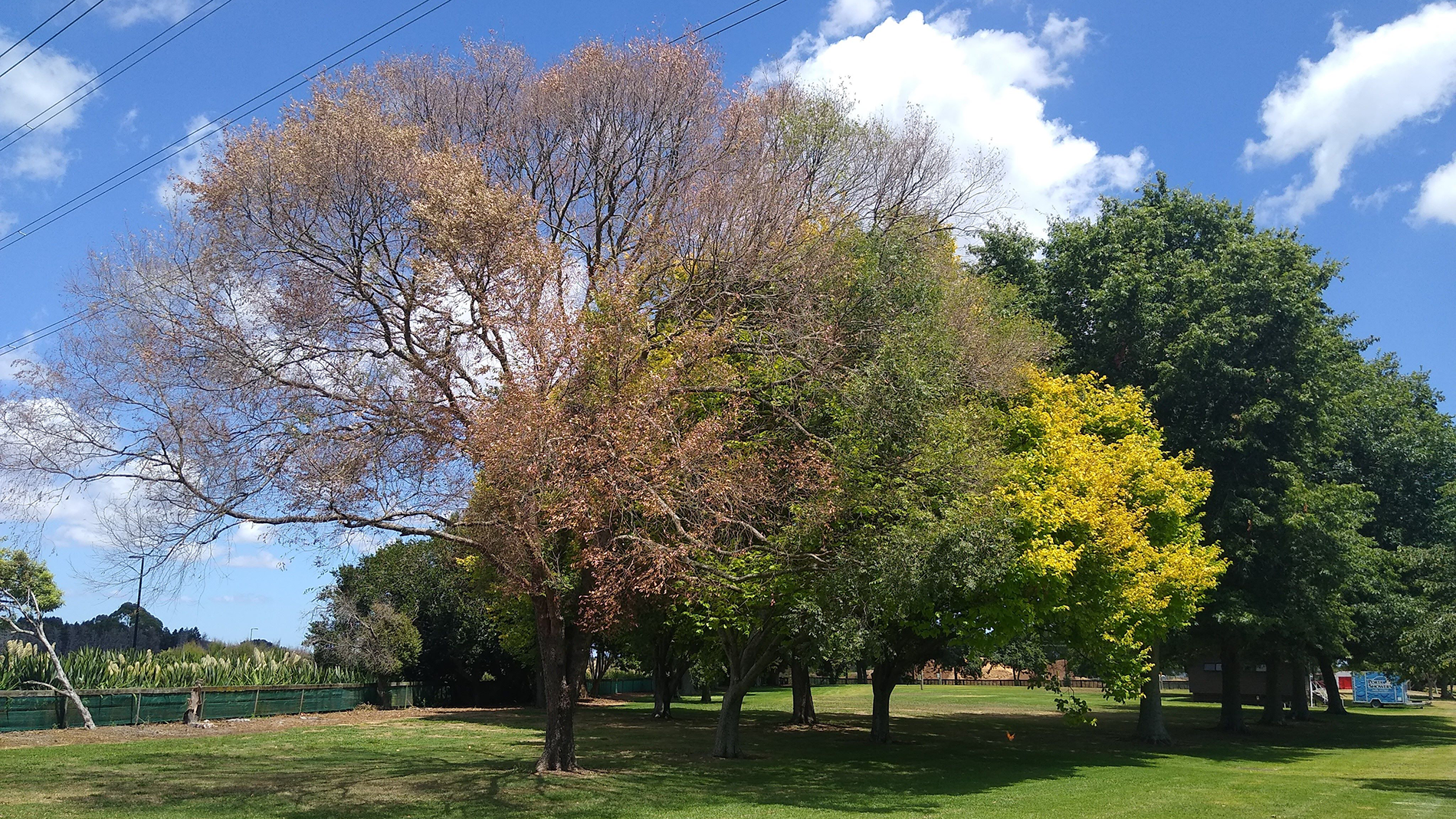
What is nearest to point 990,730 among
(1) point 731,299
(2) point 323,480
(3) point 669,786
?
(3) point 669,786

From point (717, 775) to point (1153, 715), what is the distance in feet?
64.9

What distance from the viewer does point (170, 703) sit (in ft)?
96.8

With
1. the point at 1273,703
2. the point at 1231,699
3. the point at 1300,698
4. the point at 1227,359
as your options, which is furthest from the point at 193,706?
the point at 1300,698

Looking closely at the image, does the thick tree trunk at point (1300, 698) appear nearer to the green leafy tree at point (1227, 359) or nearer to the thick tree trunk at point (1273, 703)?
the thick tree trunk at point (1273, 703)

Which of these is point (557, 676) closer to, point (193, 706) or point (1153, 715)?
point (193, 706)

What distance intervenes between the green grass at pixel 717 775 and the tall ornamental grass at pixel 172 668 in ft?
15.5

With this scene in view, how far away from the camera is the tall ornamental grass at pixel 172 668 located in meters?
26.2

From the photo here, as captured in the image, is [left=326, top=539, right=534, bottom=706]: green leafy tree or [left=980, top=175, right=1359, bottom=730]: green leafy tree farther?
[left=326, top=539, right=534, bottom=706]: green leafy tree

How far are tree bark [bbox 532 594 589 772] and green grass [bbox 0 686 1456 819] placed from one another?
0.60m

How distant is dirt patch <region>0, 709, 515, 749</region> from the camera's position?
23.5 m

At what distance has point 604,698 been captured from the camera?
57312mm

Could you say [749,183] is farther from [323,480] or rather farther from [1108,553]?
[1108,553]

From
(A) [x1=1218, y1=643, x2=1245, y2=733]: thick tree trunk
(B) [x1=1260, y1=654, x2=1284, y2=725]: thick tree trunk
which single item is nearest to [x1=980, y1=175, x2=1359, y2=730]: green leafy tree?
(A) [x1=1218, y1=643, x2=1245, y2=733]: thick tree trunk

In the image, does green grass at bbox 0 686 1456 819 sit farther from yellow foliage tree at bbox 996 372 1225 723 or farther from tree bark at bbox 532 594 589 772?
yellow foliage tree at bbox 996 372 1225 723
